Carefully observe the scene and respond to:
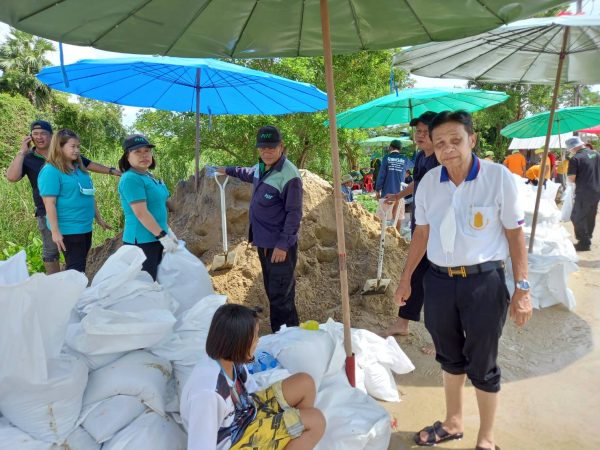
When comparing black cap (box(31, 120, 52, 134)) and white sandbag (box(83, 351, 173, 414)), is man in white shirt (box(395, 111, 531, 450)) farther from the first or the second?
black cap (box(31, 120, 52, 134))

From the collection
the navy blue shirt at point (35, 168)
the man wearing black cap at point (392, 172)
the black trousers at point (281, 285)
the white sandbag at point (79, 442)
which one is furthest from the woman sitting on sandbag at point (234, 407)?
the man wearing black cap at point (392, 172)

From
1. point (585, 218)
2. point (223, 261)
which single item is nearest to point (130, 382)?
point (223, 261)

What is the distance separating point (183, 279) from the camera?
297 centimetres

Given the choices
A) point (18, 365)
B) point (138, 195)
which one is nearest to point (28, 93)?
point (138, 195)

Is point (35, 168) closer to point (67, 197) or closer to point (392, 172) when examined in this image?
point (67, 197)

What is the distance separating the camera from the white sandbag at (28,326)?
61.8 inches

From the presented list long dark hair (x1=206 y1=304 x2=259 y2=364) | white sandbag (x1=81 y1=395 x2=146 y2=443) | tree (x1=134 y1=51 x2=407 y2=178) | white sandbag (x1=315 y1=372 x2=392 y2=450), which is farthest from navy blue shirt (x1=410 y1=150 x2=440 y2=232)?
tree (x1=134 y1=51 x2=407 y2=178)

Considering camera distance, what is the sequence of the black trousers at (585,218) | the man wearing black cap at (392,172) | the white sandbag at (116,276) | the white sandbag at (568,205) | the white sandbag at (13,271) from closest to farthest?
the white sandbag at (13,271) < the white sandbag at (116,276) < the black trousers at (585,218) < the white sandbag at (568,205) < the man wearing black cap at (392,172)

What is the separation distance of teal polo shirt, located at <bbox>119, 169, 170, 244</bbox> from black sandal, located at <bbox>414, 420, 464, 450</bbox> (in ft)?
7.13

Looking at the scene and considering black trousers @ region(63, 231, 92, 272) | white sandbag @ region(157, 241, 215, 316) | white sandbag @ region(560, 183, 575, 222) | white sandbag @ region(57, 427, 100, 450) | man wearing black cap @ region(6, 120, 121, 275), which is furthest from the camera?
white sandbag @ region(560, 183, 575, 222)

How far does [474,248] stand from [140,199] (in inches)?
85.2

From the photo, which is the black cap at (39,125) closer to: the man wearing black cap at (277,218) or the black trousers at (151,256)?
the black trousers at (151,256)

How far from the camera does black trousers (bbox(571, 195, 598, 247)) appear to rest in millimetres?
6352

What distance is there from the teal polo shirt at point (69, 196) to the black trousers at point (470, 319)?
2.69 metres
